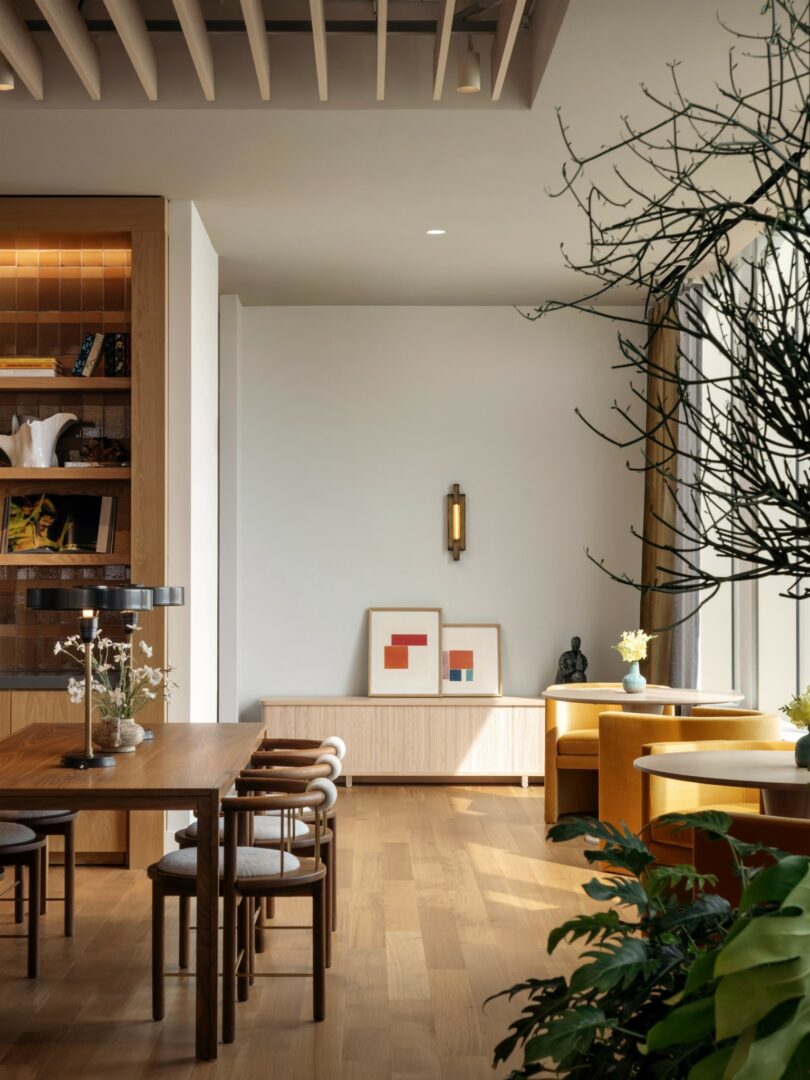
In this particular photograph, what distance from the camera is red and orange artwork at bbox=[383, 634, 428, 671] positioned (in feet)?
28.2

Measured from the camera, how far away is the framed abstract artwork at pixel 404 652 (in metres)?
8.54

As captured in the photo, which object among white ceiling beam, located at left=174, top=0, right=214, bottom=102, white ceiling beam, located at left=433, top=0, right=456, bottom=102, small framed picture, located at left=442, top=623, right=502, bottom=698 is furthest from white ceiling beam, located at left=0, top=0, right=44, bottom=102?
small framed picture, located at left=442, top=623, right=502, bottom=698

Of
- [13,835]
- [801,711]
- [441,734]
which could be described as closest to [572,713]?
[441,734]

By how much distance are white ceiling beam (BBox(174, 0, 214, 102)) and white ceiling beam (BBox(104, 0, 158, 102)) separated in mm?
175

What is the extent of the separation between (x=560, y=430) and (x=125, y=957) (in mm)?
5340

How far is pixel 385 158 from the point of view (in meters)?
5.61

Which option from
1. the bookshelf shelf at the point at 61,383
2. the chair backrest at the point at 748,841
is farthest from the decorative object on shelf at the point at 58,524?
the chair backrest at the point at 748,841

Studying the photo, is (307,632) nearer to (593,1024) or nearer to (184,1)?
(184,1)

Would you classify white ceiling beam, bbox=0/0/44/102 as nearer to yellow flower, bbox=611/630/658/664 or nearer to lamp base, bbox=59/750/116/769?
lamp base, bbox=59/750/116/769

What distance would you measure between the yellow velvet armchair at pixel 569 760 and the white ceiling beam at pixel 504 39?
3.41m

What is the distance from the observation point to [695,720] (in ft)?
18.2

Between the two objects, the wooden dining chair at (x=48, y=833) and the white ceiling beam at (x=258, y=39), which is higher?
the white ceiling beam at (x=258, y=39)

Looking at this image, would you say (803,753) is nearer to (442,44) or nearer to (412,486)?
(442,44)

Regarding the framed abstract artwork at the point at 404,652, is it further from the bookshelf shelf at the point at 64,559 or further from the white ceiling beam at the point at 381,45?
the white ceiling beam at the point at 381,45
